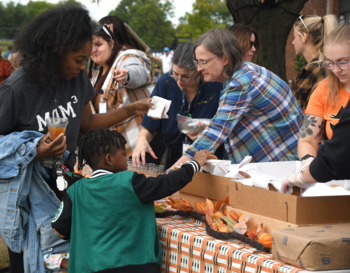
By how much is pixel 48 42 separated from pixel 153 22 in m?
53.7

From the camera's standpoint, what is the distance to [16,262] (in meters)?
2.11

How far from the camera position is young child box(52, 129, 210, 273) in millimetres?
1724

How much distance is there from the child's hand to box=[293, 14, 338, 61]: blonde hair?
1.62 meters

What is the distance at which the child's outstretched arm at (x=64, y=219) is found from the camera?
189 cm

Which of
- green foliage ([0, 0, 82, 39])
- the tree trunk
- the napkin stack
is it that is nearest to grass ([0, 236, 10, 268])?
the napkin stack

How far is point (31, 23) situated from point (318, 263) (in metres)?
1.91

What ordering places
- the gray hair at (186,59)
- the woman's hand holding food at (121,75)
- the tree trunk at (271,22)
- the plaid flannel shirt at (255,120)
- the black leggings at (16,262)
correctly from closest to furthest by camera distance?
the black leggings at (16,262)
the plaid flannel shirt at (255,120)
the gray hair at (186,59)
the woman's hand holding food at (121,75)
the tree trunk at (271,22)

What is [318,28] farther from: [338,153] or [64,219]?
[64,219]

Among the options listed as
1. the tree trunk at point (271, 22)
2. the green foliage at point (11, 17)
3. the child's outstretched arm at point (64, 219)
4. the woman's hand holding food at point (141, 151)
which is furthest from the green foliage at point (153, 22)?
the child's outstretched arm at point (64, 219)

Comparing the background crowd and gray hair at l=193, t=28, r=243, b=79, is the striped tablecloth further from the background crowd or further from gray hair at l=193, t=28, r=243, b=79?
gray hair at l=193, t=28, r=243, b=79

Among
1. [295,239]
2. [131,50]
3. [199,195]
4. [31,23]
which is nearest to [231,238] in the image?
[295,239]

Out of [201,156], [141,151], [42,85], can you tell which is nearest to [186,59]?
[141,151]

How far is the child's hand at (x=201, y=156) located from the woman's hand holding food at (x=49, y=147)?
0.73 metres

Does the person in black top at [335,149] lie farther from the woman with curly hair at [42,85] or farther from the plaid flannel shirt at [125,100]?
the plaid flannel shirt at [125,100]
